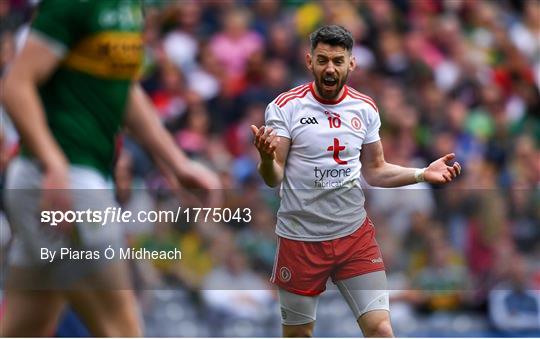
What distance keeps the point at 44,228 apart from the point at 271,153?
90 centimetres

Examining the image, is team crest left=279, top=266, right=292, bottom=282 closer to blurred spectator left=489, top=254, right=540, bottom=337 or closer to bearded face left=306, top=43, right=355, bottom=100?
bearded face left=306, top=43, right=355, bottom=100

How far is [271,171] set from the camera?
4977 millimetres

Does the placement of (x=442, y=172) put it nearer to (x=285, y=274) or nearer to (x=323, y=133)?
(x=323, y=133)

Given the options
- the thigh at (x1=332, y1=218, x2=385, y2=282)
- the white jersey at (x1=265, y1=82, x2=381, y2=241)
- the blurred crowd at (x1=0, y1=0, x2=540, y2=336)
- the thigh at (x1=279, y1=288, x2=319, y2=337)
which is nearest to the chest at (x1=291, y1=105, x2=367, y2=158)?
the white jersey at (x1=265, y1=82, x2=381, y2=241)

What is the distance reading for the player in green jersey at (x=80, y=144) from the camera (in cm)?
462

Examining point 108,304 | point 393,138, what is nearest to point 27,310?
point 108,304

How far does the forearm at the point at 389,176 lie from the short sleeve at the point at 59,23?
1410 mm

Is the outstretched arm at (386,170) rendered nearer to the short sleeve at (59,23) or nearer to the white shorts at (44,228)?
the white shorts at (44,228)

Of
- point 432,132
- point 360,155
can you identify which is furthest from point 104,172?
point 432,132

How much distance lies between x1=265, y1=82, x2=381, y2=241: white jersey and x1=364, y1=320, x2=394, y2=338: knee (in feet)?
1.55

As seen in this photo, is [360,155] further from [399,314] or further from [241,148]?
[241,148]

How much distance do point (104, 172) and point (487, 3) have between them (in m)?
9.57

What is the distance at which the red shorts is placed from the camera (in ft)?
17.6

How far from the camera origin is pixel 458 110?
37.6 feet
